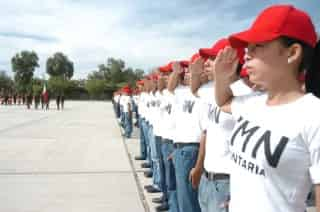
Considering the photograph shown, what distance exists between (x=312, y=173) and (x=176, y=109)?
2.53 meters

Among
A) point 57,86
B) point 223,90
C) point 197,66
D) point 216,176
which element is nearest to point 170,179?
point 197,66

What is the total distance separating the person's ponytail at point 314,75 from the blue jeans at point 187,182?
73.3 inches

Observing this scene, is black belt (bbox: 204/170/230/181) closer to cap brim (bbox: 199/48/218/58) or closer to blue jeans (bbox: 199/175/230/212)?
blue jeans (bbox: 199/175/230/212)

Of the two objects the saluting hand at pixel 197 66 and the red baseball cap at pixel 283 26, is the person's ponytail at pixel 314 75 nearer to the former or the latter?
the red baseball cap at pixel 283 26

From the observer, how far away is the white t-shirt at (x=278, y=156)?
5.03ft

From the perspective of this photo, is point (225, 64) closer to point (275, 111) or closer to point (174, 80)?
point (275, 111)

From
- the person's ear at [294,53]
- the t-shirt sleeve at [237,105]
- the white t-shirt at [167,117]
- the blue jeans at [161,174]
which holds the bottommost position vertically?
the blue jeans at [161,174]

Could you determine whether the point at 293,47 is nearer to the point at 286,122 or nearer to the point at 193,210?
the point at 286,122

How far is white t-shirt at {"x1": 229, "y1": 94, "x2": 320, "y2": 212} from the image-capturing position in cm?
153

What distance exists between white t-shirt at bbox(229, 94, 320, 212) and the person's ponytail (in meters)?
0.21

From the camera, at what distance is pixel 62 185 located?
6699 millimetres

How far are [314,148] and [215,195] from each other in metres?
1.19

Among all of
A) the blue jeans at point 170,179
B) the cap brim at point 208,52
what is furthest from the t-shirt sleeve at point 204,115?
the blue jeans at point 170,179

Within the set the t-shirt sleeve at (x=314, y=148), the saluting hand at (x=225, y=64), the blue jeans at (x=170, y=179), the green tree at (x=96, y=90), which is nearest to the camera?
the t-shirt sleeve at (x=314, y=148)
